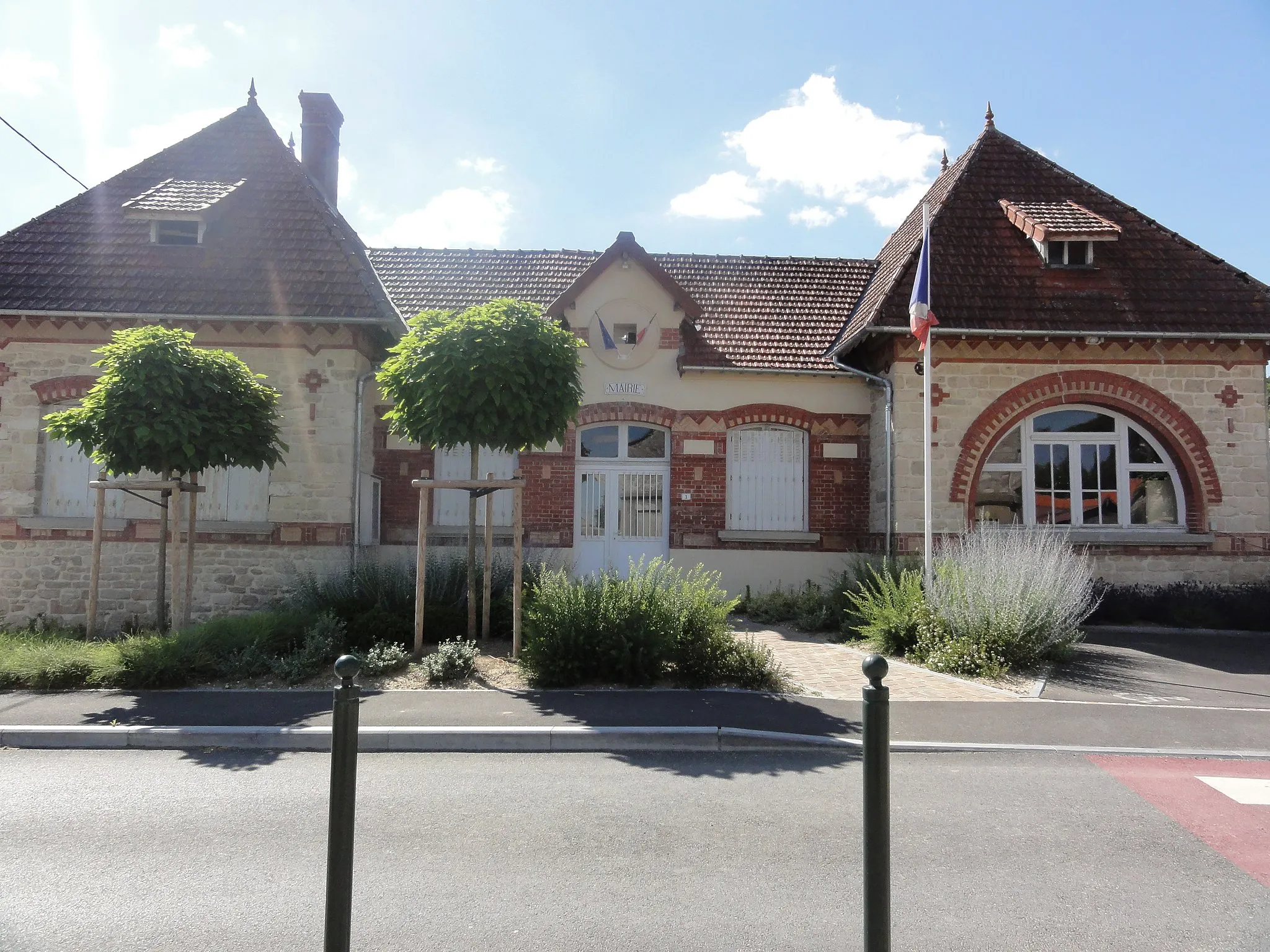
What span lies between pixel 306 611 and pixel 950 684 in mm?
7146

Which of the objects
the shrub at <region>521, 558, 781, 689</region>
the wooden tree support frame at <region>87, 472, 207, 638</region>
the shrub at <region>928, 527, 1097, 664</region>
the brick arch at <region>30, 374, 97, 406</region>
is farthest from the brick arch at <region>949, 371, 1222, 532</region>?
the brick arch at <region>30, 374, 97, 406</region>

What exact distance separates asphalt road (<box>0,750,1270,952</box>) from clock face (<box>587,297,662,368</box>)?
8.90 metres

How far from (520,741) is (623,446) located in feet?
26.9

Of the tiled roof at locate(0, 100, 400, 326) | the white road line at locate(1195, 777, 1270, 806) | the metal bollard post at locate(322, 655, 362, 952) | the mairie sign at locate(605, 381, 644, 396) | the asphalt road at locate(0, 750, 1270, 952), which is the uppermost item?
the tiled roof at locate(0, 100, 400, 326)

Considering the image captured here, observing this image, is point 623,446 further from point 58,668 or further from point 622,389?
point 58,668

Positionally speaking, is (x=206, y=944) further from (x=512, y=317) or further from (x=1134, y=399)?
(x=1134, y=399)

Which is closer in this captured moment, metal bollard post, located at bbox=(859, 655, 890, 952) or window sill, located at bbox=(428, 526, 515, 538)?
metal bollard post, located at bbox=(859, 655, 890, 952)

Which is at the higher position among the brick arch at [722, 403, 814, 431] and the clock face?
the clock face

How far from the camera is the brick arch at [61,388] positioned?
1186cm

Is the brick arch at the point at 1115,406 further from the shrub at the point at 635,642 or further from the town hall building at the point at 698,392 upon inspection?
the shrub at the point at 635,642

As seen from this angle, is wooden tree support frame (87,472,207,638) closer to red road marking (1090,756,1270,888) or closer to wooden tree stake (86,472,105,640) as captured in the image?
wooden tree stake (86,472,105,640)

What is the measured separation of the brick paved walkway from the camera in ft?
25.1

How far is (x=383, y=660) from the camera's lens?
8.12m

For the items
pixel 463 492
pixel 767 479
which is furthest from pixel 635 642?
pixel 463 492
